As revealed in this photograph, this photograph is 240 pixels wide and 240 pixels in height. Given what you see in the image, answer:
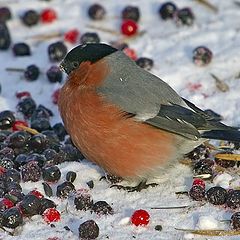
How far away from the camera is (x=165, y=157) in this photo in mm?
4379

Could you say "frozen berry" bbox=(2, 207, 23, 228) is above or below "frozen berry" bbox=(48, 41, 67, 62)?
below

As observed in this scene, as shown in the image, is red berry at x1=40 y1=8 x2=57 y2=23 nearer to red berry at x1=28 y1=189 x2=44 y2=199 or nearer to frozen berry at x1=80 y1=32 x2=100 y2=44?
frozen berry at x1=80 y1=32 x2=100 y2=44

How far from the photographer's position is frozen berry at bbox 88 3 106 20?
6.39m

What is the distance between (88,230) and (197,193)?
72 cm

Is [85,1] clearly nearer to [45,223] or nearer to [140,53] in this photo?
[140,53]

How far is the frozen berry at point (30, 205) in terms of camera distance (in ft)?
13.4

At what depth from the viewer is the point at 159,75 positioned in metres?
5.68

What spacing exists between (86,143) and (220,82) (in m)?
1.58

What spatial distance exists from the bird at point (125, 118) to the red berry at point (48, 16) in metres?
2.04

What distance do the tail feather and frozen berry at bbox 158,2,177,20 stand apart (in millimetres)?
2116

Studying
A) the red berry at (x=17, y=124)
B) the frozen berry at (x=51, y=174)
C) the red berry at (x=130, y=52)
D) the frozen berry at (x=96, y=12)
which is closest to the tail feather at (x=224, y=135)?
the frozen berry at (x=51, y=174)

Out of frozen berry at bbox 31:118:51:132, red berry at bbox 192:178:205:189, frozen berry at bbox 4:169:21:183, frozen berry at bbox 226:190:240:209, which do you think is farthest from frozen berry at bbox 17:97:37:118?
frozen berry at bbox 226:190:240:209

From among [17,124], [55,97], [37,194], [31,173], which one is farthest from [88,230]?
[55,97]

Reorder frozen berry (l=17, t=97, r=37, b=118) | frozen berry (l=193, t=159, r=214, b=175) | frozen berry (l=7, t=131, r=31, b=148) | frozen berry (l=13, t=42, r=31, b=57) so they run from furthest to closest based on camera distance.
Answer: frozen berry (l=13, t=42, r=31, b=57) < frozen berry (l=17, t=97, r=37, b=118) < frozen berry (l=7, t=131, r=31, b=148) < frozen berry (l=193, t=159, r=214, b=175)
